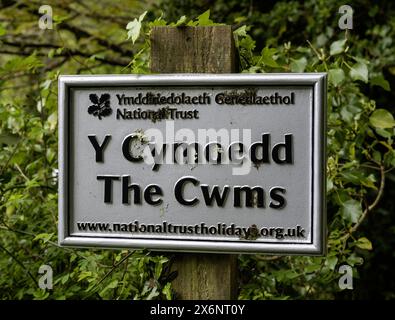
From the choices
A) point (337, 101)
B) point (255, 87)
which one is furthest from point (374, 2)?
point (255, 87)

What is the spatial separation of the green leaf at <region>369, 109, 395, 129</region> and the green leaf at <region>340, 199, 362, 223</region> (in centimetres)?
32

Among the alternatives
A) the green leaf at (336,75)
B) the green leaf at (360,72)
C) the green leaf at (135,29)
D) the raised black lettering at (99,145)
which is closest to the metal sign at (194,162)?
the raised black lettering at (99,145)

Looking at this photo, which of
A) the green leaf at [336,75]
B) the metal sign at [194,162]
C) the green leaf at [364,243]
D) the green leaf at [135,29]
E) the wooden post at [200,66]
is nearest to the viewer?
the metal sign at [194,162]

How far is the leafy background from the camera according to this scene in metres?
2.12

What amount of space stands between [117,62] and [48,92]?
197 cm

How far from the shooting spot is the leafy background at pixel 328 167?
2.12 metres

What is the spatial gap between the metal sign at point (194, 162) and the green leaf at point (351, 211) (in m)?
0.70

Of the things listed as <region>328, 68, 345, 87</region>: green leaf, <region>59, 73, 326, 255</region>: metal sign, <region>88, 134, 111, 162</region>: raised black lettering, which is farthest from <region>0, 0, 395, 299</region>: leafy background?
<region>88, 134, 111, 162</region>: raised black lettering

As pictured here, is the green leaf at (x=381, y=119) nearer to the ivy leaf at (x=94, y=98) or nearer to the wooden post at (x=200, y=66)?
the wooden post at (x=200, y=66)

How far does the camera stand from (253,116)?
171 centimetres

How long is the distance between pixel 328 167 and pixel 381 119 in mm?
267

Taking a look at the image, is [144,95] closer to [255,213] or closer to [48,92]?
[255,213]

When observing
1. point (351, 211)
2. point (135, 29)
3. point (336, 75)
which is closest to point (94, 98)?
point (135, 29)

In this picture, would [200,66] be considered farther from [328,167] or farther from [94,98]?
[328,167]
